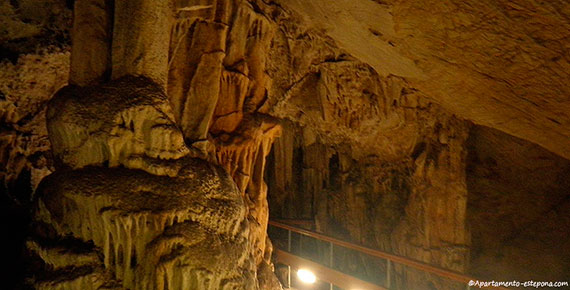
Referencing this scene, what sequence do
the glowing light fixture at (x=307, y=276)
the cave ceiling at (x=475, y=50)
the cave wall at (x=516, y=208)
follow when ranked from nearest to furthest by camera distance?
the cave ceiling at (x=475, y=50) → the glowing light fixture at (x=307, y=276) → the cave wall at (x=516, y=208)

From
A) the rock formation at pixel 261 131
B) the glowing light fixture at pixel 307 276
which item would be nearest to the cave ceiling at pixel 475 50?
the rock formation at pixel 261 131

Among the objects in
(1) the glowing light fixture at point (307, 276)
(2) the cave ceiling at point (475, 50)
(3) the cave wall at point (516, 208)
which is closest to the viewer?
(2) the cave ceiling at point (475, 50)

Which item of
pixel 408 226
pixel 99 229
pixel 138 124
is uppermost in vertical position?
pixel 138 124

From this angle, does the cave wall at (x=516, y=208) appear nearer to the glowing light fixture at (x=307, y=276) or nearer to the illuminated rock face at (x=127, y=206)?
the glowing light fixture at (x=307, y=276)

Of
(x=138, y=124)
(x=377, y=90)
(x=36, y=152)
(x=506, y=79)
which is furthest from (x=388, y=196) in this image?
(x=36, y=152)

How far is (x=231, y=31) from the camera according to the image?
4191 millimetres

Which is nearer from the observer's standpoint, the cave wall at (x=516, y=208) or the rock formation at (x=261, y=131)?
the rock formation at (x=261, y=131)

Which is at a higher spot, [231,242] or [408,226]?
[231,242]

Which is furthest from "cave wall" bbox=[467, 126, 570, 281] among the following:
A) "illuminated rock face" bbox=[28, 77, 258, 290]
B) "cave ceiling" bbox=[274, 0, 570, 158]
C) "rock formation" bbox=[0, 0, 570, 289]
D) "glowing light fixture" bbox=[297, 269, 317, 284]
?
"illuminated rock face" bbox=[28, 77, 258, 290]

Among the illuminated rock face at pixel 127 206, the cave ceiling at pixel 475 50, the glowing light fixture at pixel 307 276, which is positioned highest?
the cave ceiling at pixel 475 50

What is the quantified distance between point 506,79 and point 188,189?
9.26 feet

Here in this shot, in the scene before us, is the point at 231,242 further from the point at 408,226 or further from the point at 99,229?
the point at 408,226

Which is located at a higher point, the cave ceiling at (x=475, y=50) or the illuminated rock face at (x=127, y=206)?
the cave ceiling at (x=475, y=50)

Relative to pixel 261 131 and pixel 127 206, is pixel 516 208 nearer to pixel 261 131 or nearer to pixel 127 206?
pixel 261 131
